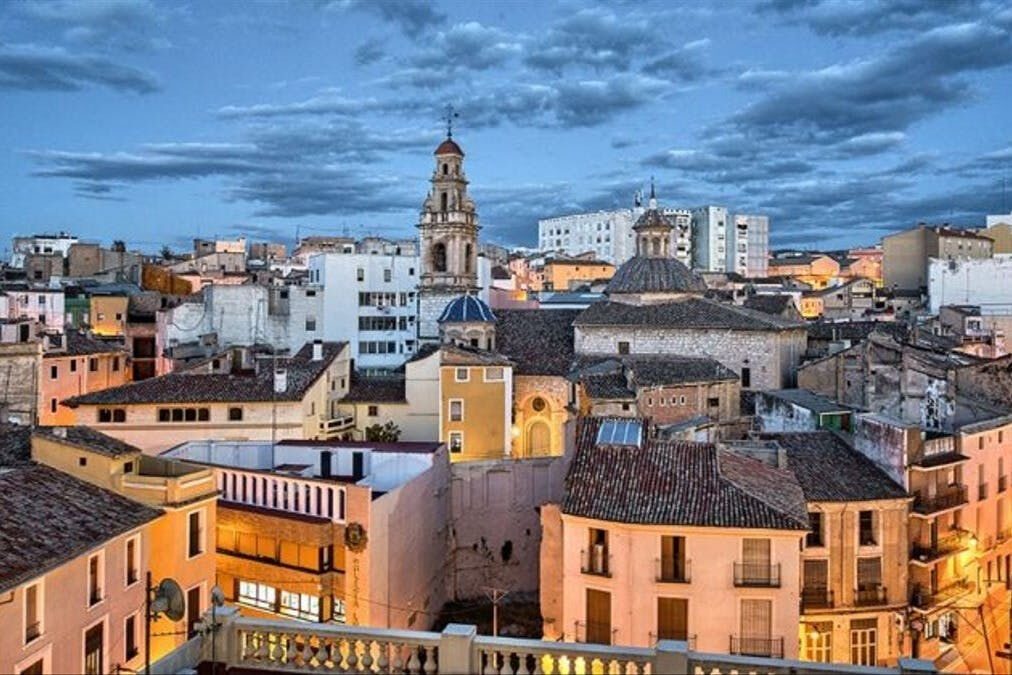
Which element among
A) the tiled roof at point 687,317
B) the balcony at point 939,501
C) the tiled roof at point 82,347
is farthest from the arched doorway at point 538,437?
the tiled roof at point 82,347

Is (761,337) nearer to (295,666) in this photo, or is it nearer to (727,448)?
(727,448)

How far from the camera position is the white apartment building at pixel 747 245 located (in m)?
118

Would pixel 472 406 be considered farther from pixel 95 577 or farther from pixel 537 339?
pixel 95 577

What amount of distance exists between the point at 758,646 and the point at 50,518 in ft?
46.2

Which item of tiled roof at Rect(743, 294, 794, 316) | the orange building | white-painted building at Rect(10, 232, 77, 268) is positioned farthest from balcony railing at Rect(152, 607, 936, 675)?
white-painted building at Rect(10, 232, 77, 268)

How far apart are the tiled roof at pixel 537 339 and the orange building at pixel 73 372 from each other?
1852cm

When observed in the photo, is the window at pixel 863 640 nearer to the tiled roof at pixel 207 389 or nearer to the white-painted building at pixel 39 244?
the tiled roof at pixel 207 389

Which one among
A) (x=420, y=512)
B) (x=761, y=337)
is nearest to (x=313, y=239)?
(x=761, y=337)

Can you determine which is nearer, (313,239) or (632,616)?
(632,616)

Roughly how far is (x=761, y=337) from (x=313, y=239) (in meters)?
79.6

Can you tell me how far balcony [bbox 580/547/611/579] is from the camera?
20.1 meters

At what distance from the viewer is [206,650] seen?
9.73 meters

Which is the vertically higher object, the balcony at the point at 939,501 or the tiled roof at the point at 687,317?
the tiled roof at the point at 687,317

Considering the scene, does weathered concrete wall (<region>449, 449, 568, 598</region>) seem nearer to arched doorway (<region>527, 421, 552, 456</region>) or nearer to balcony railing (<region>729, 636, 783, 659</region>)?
balcony railing (<region>729, 636, 783, 659</region>)
